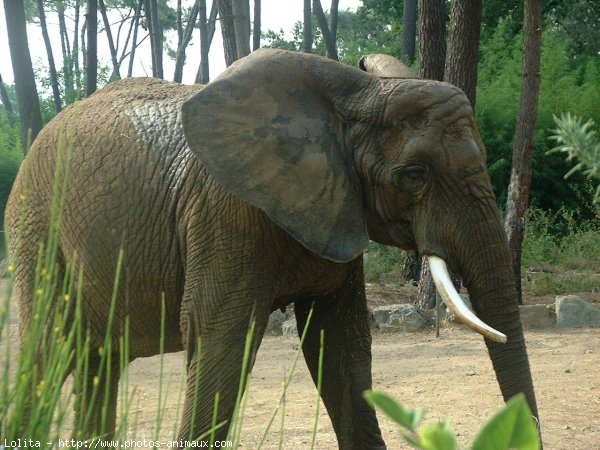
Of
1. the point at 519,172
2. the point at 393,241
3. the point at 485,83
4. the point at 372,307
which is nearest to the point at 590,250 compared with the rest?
the point at 519,172

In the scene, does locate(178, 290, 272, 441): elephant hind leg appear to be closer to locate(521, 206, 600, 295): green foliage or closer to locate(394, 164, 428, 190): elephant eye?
locate(394, 164, 428, 190): elephant eye

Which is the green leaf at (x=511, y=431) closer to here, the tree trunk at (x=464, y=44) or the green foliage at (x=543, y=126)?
the tree trunk at (x=464, y=44)

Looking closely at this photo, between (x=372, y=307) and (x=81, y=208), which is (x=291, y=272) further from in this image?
(x=372, y=307)

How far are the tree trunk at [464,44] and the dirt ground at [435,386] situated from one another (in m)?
2.75

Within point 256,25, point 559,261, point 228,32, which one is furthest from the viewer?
point 256,25

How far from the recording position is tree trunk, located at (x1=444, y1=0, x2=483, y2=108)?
1059cm

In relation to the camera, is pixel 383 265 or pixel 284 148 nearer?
pixel 284 148

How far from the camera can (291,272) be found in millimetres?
4332

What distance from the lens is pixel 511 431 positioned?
75cm

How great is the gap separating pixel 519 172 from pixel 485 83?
8.50m

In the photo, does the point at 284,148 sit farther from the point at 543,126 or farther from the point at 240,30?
the point at 543,126

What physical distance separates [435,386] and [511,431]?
6963mm

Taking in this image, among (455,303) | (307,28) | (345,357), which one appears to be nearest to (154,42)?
(307,28)

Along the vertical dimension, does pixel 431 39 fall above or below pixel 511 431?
above
